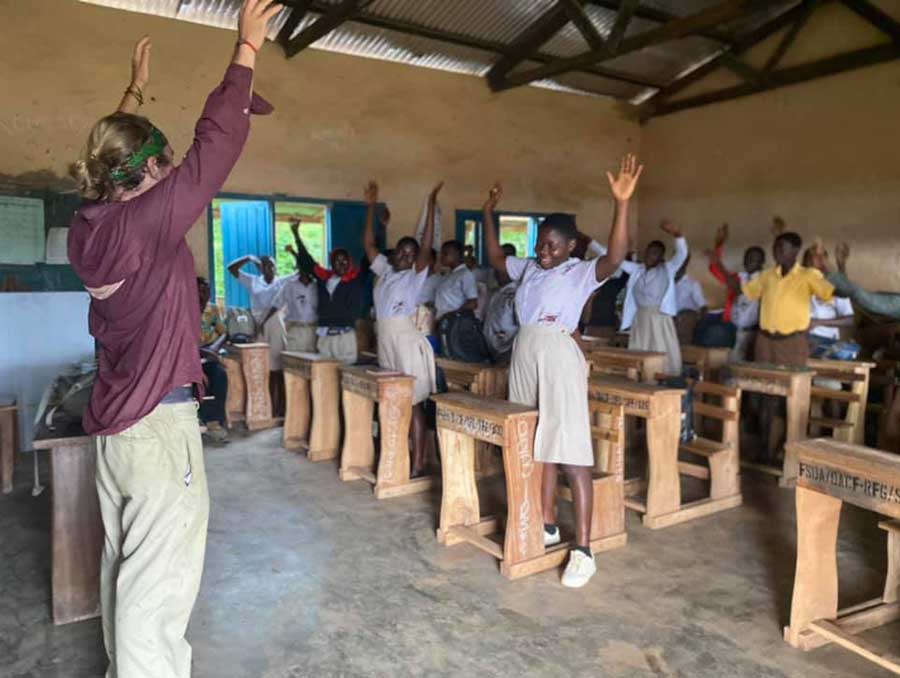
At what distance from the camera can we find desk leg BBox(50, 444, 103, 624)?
2709mm

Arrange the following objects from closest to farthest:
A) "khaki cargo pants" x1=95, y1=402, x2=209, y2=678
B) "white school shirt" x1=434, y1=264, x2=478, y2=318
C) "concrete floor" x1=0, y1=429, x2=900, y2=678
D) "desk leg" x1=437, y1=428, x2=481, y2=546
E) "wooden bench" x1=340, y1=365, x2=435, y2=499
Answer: "khaki cargo pants" x1=95, y1=402, x2=209, y2=678 < "concrete floor" x1=0, y1=429, x2=900, y2=678 < "desk leg" x1=437, y1=428, x2=481, y2=546 < "wooden bench" x1=340, y1=365, x2=435, y2=499 < "white school shirt" x1=434, y1=264, x2=478, y2=318

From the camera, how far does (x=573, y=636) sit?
2.60 meters

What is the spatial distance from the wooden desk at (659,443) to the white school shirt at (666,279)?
1693mm

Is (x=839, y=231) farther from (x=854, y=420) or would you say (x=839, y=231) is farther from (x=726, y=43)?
(x=854, y=420)

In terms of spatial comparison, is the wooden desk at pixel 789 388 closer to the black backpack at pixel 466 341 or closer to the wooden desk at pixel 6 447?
the black backpack at pixel 466 341

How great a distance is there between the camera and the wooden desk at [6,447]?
444 centimetres

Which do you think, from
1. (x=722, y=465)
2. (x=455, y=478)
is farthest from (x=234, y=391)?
(x=722, y=465)

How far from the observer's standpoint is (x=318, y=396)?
5.09 m

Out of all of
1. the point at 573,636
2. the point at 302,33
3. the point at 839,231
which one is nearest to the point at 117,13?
the point at 302,33

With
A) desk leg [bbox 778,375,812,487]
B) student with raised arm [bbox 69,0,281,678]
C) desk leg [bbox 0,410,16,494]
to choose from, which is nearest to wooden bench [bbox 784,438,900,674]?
desk leg [bbox 778,375,812,487]

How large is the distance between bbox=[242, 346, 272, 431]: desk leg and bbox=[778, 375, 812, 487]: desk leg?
420 cm

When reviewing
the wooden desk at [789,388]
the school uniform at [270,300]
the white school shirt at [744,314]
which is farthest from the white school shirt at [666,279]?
the school uniform at [270,300]

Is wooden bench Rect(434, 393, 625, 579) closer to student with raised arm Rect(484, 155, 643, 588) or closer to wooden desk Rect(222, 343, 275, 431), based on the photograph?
student with raised arm Rect(484, 155, 643, 588)

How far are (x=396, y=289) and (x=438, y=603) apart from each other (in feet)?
7.38
